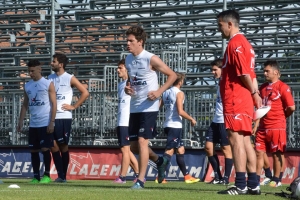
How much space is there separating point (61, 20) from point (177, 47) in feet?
27.6

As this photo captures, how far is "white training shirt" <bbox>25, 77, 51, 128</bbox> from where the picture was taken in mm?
13945

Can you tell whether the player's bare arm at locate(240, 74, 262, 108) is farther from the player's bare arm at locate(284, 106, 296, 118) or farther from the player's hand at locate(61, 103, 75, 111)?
the player's hand at locate(61, 103, 75, 111)

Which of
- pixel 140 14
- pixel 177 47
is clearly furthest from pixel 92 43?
pixel 177 47

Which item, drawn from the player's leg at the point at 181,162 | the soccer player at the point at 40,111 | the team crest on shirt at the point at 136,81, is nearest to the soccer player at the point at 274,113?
the player's leg at the point at 181,162

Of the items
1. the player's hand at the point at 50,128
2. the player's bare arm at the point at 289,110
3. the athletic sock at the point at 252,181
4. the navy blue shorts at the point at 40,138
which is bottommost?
the athletic sock at the point at 252,181

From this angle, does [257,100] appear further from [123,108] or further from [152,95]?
[123,108]

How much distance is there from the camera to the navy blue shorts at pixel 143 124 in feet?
34.2

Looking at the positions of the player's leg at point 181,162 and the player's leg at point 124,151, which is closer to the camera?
the player's leg at point 124,151

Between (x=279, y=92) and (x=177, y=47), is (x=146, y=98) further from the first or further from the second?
(x=177, y=47)

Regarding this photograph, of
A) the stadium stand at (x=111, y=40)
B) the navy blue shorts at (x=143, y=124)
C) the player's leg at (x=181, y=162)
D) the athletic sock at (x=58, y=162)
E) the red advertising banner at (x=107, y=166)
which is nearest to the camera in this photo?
the navy blue shorts at (x=143, y=124)

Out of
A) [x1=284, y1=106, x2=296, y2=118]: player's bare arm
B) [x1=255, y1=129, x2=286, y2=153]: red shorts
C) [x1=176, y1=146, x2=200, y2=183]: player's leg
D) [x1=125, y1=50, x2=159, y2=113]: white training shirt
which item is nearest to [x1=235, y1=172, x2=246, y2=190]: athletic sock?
[x1=125, y1=50, x2=159, y2=113]: white training shirt

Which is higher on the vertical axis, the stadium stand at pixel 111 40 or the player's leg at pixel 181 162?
the stadium stand at pixel 111 40

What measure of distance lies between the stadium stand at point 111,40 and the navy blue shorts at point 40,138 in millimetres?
6214

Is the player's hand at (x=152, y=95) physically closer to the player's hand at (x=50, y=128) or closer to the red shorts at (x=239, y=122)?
the red shorts at (x=239, y=122)
